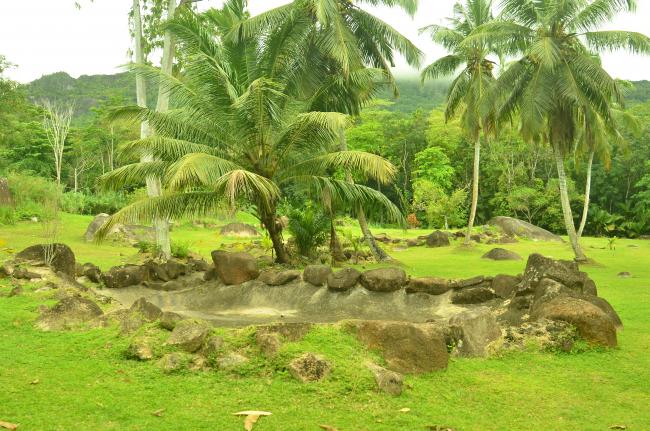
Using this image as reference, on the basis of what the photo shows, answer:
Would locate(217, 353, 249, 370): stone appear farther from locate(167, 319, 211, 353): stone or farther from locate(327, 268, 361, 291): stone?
locate(327, 268, 361, 291): stone

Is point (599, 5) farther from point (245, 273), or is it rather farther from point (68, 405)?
point (68, 405)

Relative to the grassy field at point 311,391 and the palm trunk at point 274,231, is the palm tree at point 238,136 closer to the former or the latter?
the palm trunk at point 274,231

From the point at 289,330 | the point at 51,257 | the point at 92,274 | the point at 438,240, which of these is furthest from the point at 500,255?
the point at 289,330

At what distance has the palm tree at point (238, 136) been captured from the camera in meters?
11.5

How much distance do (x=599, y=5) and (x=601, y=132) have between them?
4.74 m

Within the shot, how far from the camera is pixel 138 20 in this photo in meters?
16.5

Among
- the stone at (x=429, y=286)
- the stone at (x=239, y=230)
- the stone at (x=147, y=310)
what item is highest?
the stone at (x=147, y=310)

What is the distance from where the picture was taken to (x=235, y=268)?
11.8 m

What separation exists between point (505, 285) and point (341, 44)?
8287 mm

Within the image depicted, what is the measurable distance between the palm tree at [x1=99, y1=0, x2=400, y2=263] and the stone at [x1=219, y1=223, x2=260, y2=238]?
10.3m

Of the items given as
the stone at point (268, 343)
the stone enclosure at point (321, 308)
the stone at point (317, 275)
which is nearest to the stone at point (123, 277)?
the stone enclosure at point (321, 308)

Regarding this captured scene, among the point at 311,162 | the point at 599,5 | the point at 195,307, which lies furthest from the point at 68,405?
the point at 599,5

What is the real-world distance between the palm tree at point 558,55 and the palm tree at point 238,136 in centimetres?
607

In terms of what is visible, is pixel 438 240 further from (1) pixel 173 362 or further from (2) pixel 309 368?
(1) pixel 173 362
